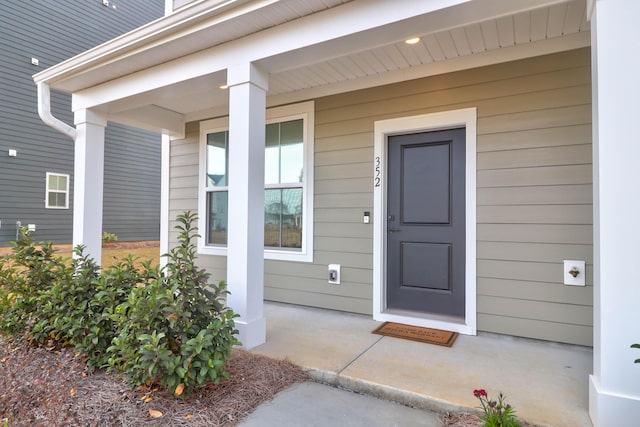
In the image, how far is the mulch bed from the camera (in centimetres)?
184

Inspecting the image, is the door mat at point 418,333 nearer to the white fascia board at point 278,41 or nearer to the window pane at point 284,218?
the window pane at point 284,218

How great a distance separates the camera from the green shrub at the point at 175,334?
195cm

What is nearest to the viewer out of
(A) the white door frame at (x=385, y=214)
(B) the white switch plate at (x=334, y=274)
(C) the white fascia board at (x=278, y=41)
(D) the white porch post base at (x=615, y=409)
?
(D) the white porch post base at (x=615, y=409)

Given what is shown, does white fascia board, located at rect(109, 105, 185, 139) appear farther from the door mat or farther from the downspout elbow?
the door mat

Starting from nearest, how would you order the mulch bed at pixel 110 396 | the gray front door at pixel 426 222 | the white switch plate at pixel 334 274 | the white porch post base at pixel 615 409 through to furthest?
the white porch post base at pixel 615 409
the mulch bed at pixel 110 396
the gray front door at pixel 426 222
the white switch plate at pixel 334 274

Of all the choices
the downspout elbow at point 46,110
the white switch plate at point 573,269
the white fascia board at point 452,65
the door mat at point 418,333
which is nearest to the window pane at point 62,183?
the downspout elbow at point 46,110

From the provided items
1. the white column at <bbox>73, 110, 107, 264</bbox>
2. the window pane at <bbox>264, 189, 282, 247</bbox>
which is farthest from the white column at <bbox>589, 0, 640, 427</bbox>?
the white column at <bbox>73, 110, 107, 264</bbox>

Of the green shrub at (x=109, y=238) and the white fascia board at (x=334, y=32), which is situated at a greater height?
the white fascia board at (x=334, y=32)

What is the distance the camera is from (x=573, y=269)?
109 inches

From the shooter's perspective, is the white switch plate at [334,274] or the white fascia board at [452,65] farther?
the white switch plate at [334,274]

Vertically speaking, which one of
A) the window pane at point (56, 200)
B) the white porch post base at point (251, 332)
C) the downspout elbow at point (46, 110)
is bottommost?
the white porch post base at point (251, 332)

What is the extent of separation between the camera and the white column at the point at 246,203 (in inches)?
110

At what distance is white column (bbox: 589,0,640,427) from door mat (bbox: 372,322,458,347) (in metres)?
1.24

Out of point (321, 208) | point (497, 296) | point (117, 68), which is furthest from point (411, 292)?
point (117, 68)
